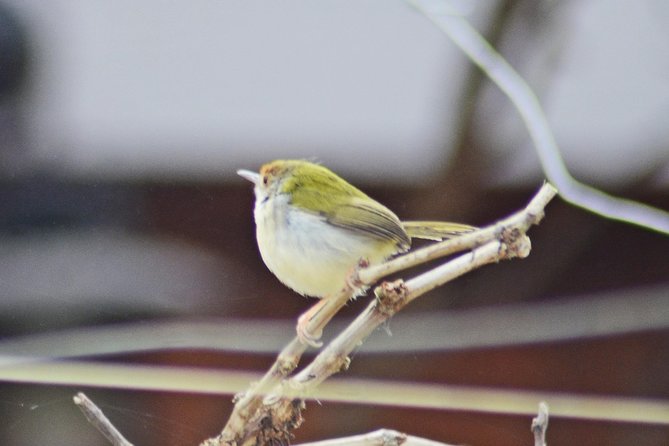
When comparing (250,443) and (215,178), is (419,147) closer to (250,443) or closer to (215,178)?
(215,178)

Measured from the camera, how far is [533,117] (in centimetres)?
97

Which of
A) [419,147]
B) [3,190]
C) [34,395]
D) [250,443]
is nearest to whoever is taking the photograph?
[250,443]

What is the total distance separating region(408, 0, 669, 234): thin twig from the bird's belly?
1.13ft

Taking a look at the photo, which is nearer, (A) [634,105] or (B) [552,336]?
(B) [552,336]

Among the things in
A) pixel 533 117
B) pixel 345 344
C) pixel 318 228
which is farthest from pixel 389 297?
pixel 533 117

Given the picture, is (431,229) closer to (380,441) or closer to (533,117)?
(380,441)

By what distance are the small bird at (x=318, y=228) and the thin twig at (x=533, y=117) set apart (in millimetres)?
302

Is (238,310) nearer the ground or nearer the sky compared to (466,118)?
nearer the ground

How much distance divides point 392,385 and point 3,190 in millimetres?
457

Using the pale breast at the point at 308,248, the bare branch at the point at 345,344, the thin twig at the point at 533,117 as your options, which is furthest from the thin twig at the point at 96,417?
the thin twig at the point at 533,117

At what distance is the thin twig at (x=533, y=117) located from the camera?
3.05 ft

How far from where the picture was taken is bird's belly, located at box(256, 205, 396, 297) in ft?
2.12

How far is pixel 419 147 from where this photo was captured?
3.15 feet

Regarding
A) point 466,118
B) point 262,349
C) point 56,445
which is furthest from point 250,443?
point 466,118
